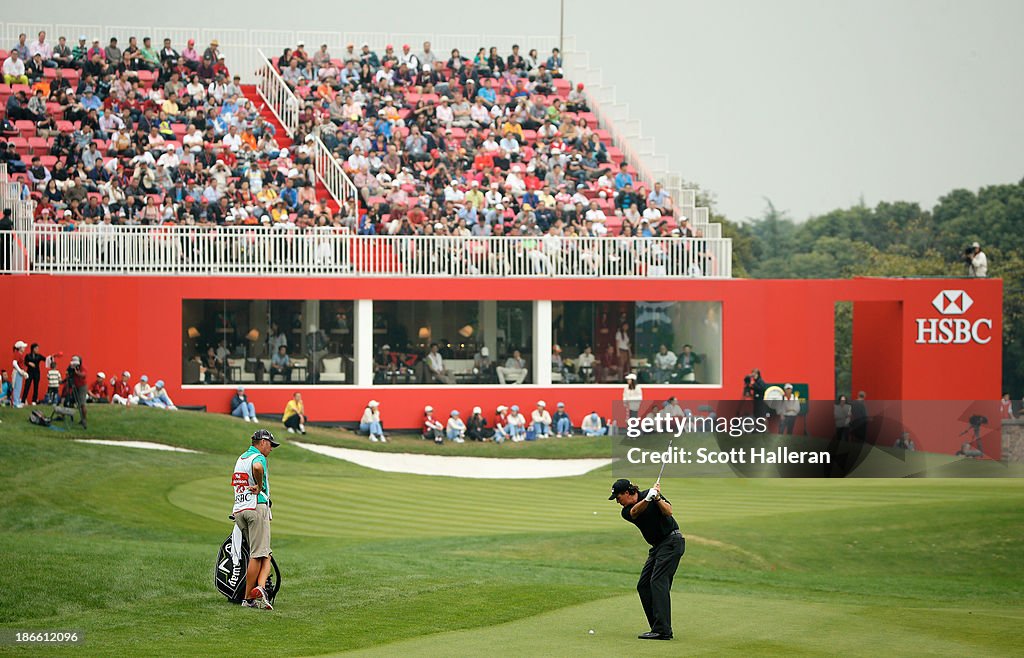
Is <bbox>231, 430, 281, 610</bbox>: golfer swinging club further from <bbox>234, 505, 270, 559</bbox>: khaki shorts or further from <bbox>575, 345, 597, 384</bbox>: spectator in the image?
<bbox>575, 345, 597, 384</bbox>: spectator

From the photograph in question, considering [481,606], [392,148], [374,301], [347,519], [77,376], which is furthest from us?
[392,148]

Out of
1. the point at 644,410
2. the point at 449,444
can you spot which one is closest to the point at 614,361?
the point at 644,410

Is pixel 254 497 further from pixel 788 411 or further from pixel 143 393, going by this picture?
pixel 788 411

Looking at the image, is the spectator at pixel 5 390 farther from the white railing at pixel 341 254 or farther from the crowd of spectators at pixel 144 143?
the crowd of spectators at pixel 144 143

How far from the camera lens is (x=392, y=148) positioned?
39.7 metres

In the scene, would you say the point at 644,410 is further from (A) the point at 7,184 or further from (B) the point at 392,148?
(A) the point at 7,184

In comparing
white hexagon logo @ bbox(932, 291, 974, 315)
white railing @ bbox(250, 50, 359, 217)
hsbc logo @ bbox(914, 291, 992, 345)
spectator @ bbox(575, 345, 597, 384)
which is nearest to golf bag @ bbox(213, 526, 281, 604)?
white railing @ bbox(250, 50, 359, 217)

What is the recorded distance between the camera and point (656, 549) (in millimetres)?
13508

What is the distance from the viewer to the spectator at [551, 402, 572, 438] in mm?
36688

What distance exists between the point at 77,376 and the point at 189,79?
1291 centimetres

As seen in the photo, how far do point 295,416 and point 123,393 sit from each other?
12.8ft

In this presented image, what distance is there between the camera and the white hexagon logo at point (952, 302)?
38875 millimetres

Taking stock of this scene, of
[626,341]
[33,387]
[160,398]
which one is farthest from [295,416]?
[626,341]

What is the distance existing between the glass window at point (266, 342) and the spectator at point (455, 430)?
269 cm
